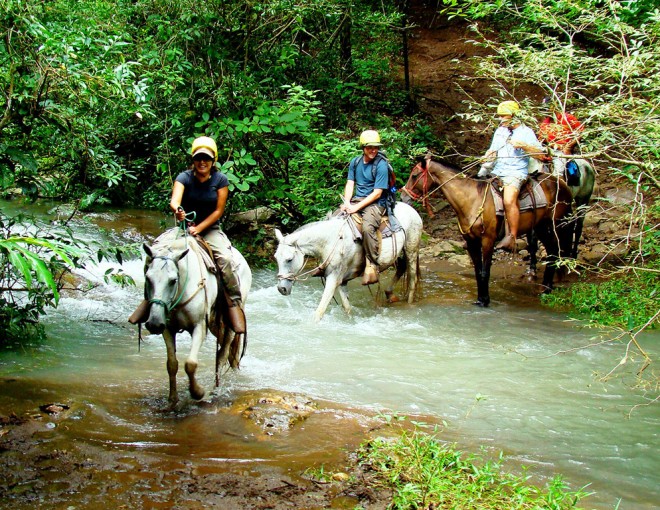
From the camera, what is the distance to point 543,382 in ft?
22.6

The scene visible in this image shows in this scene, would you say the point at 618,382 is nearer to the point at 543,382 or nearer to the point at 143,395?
the point at 543,382

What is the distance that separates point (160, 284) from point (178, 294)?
354mm

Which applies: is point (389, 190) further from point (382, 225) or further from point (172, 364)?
point (172, 364)

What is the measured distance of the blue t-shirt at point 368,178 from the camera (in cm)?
919

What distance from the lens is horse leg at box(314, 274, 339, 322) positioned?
28.9 ft

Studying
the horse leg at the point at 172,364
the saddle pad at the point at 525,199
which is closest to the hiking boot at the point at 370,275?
the saddle pad at the point at 525,199

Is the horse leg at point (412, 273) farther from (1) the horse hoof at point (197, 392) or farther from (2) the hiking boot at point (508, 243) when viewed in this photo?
(1) the horse hoof at point (197, 392)

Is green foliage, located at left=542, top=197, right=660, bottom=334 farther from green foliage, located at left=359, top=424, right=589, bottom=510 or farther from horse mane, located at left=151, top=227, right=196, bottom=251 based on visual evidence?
horse mane, located at left=151, top=227, right=196, bottom=251

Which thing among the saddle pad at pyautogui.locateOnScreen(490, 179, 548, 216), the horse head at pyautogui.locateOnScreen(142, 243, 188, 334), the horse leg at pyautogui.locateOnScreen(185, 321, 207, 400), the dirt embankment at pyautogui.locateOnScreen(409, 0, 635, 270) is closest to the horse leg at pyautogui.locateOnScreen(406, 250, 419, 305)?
the saddle pad at pyautogui.locateOnScreen(490, 179, 548, 216)

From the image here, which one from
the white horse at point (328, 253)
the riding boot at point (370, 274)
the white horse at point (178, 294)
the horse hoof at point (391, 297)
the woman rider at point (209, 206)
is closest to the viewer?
the white horse at point (178, 294)

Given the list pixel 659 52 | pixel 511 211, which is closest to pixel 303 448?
pixel 659 52

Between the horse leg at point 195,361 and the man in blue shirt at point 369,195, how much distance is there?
3.87 metres

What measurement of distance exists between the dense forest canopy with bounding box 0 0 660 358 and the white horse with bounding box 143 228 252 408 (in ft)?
2.64

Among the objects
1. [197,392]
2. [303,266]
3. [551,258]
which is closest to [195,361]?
[197,392]
